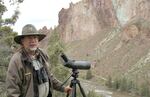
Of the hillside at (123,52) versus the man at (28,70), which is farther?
the hillside at (123,52)

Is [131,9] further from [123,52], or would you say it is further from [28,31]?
[28,31]

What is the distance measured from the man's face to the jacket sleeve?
254mm

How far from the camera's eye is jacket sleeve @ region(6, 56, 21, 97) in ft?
15.6

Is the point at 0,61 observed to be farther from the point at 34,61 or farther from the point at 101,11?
the point at 101,11

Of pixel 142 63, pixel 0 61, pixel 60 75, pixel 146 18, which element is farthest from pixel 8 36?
pixel 146 18

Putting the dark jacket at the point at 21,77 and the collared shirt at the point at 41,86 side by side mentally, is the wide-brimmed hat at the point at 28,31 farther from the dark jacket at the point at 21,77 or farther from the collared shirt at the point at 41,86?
the collared shirt at the point at 41,86

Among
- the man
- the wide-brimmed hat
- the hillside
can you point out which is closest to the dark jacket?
the man

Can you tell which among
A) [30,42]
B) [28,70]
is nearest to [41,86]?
[28,70]

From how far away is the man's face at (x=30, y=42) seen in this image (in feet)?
16.4

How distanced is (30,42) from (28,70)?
32cm

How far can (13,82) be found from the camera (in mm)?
4789

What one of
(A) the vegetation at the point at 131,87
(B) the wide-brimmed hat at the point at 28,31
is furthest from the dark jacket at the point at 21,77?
(A) the vegetation at the point at 131,87

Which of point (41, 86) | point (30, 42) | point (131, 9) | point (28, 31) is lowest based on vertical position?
point (41, 86)

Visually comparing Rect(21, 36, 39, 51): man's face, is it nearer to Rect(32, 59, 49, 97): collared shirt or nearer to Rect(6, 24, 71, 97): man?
Rect(6, 24, 71, 97): man
